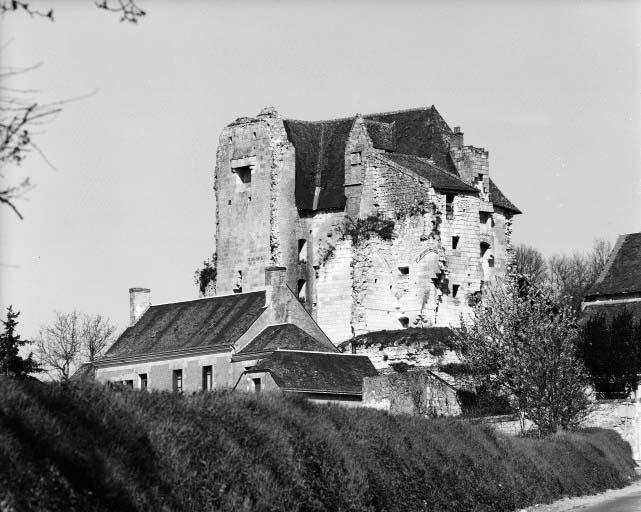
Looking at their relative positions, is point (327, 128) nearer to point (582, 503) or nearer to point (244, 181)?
point (244, 181)

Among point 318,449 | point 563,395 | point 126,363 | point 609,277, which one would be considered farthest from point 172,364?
point 318,449

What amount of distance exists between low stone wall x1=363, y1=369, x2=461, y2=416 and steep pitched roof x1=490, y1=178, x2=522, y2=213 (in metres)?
29.6

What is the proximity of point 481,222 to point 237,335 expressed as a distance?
17199mm

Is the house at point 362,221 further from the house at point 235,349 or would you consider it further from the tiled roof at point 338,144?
the house at point 235,349

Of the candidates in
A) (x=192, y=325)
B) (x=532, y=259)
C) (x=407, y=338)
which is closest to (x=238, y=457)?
(x=192, y=325)

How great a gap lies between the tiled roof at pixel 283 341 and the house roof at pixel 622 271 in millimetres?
20001

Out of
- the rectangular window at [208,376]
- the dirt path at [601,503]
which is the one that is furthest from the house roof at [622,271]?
the dirt path at [601,503]

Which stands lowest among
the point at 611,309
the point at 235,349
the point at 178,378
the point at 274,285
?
the point at 178,378

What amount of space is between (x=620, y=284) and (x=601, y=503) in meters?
39.4

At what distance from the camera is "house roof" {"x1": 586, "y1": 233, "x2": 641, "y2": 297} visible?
66500mm

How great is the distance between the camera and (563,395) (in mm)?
40312

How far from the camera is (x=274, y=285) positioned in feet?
173

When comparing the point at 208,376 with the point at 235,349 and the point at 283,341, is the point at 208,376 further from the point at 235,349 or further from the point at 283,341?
the point at 283,341

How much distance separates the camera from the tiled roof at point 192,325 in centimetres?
5225
